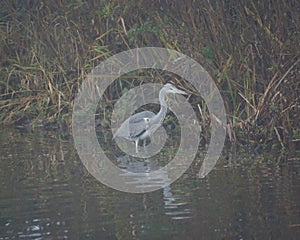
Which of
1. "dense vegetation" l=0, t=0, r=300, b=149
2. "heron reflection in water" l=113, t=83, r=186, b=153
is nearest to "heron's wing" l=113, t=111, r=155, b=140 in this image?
"heron reflection in water" l=113, t=83, r=186, b=153

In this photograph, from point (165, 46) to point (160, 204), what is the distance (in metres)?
4.76

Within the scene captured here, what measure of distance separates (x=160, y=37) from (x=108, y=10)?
1105 millimetres

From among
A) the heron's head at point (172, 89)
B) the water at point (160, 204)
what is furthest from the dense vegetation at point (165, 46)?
the water at point (160, 204)

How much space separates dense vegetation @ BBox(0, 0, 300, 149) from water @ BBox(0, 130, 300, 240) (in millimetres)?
848

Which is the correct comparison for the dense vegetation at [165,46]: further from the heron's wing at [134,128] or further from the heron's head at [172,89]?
the heron's wing at [134,128]

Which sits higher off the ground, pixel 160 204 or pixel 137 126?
pixel 160 204

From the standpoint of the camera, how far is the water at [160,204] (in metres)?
5.87

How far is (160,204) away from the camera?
6766 millimetres

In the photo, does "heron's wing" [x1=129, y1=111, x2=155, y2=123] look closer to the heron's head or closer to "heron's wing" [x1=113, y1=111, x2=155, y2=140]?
"heron's wing" [x1=113, y1=111, x2=155, y2=140]

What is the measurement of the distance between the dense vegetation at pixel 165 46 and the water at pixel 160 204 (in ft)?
2.78

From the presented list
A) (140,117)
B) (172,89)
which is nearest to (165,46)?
(172,89)

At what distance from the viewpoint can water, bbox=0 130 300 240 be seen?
5.87 metres

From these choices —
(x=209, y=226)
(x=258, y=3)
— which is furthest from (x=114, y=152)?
(x=209, y=226)

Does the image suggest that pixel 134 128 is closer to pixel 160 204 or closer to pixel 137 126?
pixel 137 126
